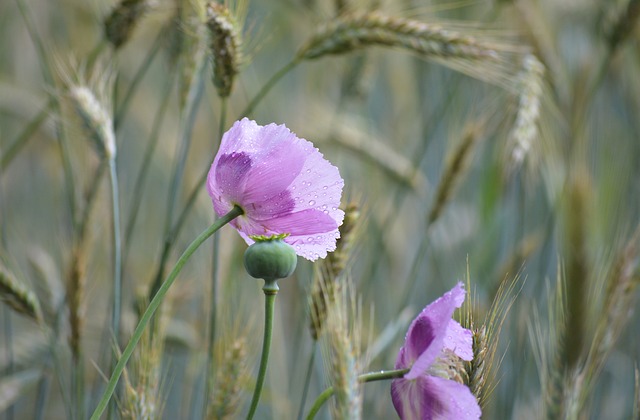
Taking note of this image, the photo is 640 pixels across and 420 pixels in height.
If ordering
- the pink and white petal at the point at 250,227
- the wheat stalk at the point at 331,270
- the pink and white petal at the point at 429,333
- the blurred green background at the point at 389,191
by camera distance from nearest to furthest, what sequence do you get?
the pink and white petal at the point at 429,333 < the pink and white petal at the point at 250,227 < the wheat stalk at the point at 331,270 < the blurred green background at the point at 389,191

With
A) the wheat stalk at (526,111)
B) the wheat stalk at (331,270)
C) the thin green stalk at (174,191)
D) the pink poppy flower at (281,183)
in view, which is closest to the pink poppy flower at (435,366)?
the pink poppy flower at (281,183)

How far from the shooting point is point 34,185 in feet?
7.93

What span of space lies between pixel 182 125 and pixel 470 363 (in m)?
0.63

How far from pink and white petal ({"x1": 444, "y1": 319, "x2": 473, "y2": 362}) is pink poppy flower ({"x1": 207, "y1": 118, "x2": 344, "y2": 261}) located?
0.38ft

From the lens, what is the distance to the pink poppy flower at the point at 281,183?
69 cm

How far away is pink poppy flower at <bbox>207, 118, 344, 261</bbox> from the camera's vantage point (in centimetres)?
69

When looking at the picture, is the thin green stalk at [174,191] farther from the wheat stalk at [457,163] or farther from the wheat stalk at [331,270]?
the wheat stalk at [457,163]

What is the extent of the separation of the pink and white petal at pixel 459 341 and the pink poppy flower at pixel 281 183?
0.12m

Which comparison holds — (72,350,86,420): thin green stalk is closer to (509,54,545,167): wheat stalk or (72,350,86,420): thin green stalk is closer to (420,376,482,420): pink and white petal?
(420,376,482,420): pink and white petal

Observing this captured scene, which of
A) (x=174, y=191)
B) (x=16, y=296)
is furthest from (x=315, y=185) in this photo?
(x=174, y=191)

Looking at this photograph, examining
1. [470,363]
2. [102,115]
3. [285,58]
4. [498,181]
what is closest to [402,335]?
[498,181]

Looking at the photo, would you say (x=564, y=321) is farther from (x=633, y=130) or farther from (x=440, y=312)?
(x=633, y=130)

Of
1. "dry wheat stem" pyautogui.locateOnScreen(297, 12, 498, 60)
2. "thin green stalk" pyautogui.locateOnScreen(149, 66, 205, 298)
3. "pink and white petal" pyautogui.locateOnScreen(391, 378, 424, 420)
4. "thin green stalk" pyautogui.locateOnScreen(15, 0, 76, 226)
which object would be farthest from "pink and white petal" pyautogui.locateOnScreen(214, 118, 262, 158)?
"thin green stalk" pyautogui.locateOnScreen(15, 0, 76, 226)

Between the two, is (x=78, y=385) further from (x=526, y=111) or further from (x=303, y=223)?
(x=526, y=111)
